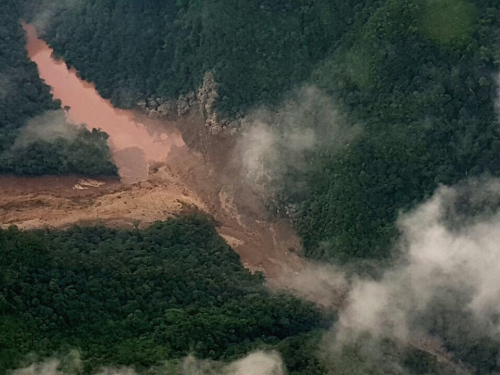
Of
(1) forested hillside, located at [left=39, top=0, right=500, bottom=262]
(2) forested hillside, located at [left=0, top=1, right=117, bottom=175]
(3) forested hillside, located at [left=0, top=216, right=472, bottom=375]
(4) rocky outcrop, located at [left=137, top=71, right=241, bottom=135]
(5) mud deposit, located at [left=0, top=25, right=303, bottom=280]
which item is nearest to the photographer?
(3) forested hillside, located at [left=0, top=216, right=472, bottom=375]

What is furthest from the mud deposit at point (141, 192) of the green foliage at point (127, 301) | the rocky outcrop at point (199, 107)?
the green foliage at point (127, 301)

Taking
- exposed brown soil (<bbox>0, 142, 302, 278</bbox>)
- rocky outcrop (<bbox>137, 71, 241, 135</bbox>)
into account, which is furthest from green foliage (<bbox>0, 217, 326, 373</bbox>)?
rocky outcrop (<bbox>137, 71, 241, 135</bbox>)

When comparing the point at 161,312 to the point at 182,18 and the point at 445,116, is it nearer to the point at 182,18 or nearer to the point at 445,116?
the point at 445,116

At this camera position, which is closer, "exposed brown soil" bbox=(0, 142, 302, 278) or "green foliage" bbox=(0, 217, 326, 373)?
"green foliage" bbox=(0, 217, 326, 373)

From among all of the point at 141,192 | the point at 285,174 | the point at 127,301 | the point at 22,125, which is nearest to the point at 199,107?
the point at 141,192

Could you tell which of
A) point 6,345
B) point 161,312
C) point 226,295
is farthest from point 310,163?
point 6,345

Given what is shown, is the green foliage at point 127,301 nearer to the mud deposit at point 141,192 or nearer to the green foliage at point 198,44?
the mud deposit at point 141,192

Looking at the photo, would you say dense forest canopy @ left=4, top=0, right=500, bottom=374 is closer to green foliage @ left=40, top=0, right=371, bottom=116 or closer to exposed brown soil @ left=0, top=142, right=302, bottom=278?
green foliage @ left=40, top=0, right=371, bottom=116
